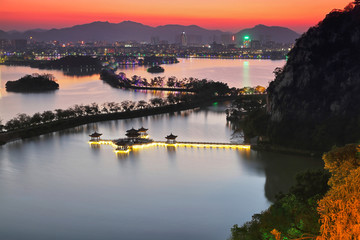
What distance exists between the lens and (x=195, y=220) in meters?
8.84

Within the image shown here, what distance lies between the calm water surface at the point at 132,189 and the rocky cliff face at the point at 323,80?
2.01 metres

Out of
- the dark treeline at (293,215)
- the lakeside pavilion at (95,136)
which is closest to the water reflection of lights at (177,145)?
the lakeside pavilion at (95,136)

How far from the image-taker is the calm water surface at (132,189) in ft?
28.2

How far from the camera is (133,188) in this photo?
10.9m

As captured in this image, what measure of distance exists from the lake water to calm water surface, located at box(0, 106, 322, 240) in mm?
22

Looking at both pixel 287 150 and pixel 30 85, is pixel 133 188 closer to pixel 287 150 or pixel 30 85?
pixel 287 150

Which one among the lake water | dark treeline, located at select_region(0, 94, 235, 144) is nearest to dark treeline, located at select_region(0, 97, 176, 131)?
dark treeline, located at select_region(0, 94, 235, 144)

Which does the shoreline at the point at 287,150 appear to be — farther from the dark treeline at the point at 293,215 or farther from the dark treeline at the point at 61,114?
the dark treeline at the point at 61,114

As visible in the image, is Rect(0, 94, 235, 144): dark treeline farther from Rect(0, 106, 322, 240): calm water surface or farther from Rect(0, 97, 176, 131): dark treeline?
Rect(0, 106, 322, 240): calm water surface

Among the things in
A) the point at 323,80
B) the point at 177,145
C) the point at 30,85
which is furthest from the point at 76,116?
the point at 30,85

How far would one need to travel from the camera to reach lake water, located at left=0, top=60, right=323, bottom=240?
28.3 feet

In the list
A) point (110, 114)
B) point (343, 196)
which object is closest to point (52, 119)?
point (110, 114)

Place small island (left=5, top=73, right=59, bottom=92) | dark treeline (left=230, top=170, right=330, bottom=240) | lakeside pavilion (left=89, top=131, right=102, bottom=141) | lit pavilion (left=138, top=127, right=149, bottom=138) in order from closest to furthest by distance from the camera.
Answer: dark treeline (left=230, top=170, right=330, bottom=240) < lakeside pavilion (left=89, top=131, right=102, bottom=141) < lit pavilion (left=138, top=127, right=149, bottom=138) < small island (left=5, top=73, right=59, bottom=92)

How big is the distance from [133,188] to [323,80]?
28.2 ft
